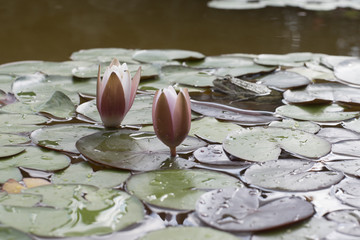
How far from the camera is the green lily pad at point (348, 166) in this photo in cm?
115

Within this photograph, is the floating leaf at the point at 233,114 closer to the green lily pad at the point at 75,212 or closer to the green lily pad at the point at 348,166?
the green lily pad at the point at 348,166

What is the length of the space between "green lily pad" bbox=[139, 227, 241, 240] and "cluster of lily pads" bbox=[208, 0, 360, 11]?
9.43 feet

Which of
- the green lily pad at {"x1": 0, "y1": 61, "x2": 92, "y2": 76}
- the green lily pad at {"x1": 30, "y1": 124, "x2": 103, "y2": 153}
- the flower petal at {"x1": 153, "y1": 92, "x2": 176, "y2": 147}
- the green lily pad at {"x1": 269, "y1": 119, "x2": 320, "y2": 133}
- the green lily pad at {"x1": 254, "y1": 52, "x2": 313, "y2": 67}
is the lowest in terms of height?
the green lily pad at {"x1": 30, "y1": 124, "x2": 103, "y2": 153}

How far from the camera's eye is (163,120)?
1.16 meters

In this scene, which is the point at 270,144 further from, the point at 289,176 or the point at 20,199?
the point at 20,199

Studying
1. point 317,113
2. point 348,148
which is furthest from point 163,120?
point 317,113

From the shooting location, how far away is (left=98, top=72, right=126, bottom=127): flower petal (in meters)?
1.29

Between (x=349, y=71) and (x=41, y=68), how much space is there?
3.90ft

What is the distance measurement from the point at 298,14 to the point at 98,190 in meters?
2.74

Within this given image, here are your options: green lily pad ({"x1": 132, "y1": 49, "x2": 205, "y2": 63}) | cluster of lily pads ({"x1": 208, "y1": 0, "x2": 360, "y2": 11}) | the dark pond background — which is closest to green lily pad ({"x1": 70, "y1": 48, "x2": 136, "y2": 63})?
green lily pad ({"x1": 132, "y1": 49, "x2": 205, "y2": 63})

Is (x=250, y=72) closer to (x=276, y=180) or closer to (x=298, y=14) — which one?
(x=276, y=180)

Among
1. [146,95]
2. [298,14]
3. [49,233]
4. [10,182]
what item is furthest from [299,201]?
[298,14]

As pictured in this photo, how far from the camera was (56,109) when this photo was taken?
152cm

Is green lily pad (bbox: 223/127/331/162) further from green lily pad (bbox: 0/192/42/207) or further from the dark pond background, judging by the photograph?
the dark pond background
